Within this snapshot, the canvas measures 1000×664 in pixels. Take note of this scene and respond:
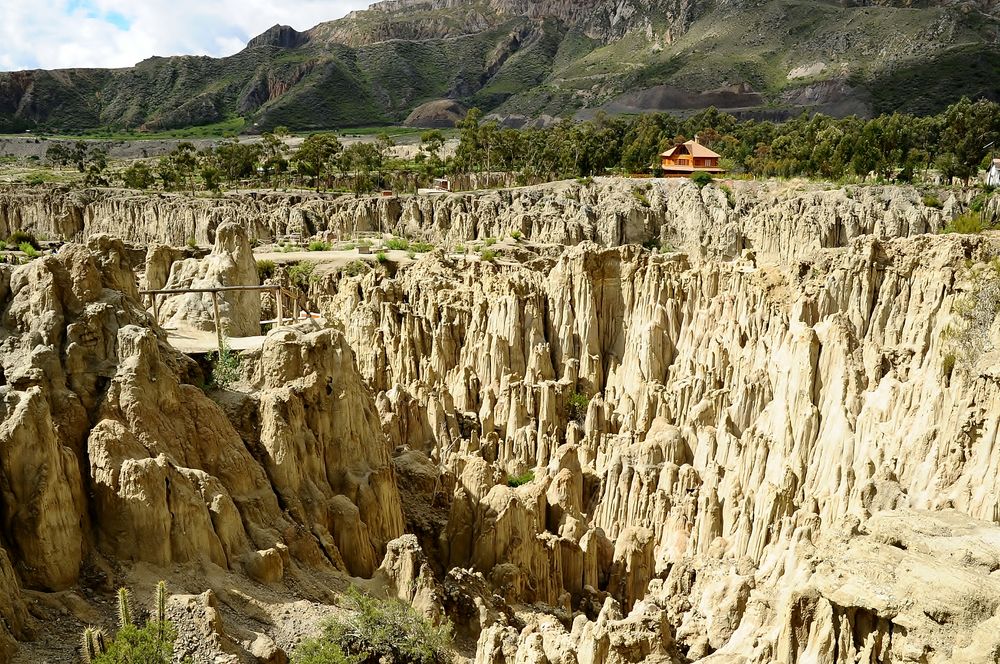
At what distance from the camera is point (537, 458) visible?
31.8 meters

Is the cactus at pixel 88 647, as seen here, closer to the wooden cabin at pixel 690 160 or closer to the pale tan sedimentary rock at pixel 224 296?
the pale tan sedimentary rock at pixel 224 296

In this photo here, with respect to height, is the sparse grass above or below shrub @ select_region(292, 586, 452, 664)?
above

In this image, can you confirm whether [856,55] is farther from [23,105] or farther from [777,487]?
[23,105]

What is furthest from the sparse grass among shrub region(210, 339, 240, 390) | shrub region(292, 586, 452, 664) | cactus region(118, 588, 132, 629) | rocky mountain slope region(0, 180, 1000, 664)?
cactus region(118, 588, 132, 629)

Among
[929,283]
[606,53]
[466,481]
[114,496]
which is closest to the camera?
[114,496]

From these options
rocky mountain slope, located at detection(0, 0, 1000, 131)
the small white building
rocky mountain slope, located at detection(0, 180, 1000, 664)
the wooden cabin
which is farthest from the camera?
rocky mountain slope, located at detection(0, 0, 1000, 131)

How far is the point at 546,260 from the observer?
150 ft

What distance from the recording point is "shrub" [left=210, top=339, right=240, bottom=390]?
60.6ft

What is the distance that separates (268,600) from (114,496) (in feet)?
10.7

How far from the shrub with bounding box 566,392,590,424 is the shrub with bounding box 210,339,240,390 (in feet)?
60.0

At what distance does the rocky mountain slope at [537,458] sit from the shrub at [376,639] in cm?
71

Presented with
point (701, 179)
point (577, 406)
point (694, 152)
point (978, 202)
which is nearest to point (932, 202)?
point (978, 202)

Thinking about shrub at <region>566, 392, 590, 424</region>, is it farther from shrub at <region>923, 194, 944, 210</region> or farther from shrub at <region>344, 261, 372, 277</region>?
shrub at <region>923, 194, 944, 210</region>

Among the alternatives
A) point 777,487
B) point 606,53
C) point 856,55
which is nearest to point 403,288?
point 777,487
